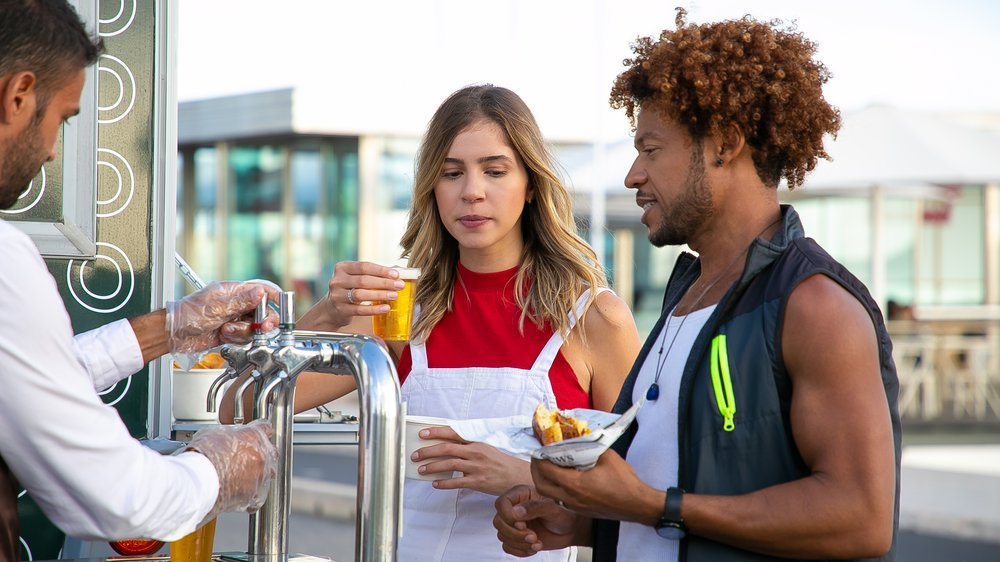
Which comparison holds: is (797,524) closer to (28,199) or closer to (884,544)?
(884,544)

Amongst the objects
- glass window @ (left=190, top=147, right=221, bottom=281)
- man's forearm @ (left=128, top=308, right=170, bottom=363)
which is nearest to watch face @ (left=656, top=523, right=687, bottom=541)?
man's forearm @ (left=128, top=308, right=170, bottom=363)

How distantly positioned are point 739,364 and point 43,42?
127 cm

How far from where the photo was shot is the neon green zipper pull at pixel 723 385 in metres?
2.02

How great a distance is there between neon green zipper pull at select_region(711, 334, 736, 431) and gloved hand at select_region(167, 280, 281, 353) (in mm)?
917

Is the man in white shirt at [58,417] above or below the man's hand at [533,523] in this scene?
above

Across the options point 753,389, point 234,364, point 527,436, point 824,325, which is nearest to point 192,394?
point 234,364

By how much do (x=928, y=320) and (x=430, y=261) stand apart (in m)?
14.8

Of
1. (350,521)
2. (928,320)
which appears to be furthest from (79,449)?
(928,320)

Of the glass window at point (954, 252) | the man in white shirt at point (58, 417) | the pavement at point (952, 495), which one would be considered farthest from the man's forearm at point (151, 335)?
the glass window at point (954, 252)

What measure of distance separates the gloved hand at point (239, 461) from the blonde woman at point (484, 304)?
0.64m

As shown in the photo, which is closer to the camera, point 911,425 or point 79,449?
point 79,449

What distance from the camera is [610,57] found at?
14.3 metres

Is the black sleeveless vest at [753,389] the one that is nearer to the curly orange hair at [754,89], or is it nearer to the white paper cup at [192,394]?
the curly orange hair at [754,89]

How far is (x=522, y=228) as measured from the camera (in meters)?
3.17
